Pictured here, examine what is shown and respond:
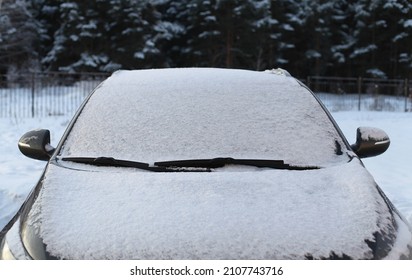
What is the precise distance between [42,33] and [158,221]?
34.0 meters

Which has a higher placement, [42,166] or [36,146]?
[36,146]

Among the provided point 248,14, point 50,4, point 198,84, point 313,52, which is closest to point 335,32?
point 313,52

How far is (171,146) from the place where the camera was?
2.71 m

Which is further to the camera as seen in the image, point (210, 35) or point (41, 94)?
point (210, 35)

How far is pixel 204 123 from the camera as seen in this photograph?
2.88m

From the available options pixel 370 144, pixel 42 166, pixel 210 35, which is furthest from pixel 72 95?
pixel 370 144

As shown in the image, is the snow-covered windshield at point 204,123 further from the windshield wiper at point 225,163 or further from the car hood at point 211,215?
the car hood at point 211,215

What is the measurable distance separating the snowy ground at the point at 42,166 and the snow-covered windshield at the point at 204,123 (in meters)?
2.16

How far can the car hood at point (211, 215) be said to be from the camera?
1781 millimetres

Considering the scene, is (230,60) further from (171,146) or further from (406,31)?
(171,146)

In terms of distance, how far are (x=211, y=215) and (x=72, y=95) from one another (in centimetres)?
1995

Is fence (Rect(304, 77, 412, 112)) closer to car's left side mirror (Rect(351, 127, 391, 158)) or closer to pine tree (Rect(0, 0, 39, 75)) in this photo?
pine tree (Rect(0, 0, 39, 75))

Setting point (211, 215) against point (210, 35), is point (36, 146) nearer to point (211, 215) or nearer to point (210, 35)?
point (211, 215)

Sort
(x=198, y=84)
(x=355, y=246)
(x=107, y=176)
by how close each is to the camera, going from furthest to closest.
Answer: (x=198, y=84)
(x=107, y=176)
(x=355, y=246)
